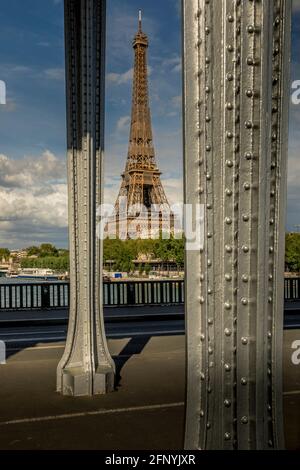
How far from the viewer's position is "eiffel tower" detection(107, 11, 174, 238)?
74.2m

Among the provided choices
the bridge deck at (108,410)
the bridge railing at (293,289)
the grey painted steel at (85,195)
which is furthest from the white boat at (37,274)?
the grey painted steel at (85,195)

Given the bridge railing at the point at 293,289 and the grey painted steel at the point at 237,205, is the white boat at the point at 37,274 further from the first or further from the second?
the grey painted steel at the point at 237,205

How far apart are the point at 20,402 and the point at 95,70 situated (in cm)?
420

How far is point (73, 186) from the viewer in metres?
6.55

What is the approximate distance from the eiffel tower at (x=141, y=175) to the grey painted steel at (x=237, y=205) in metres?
70.3

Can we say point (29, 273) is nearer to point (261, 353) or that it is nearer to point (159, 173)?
point (159, 173)

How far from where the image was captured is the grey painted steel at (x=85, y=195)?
6359 mm

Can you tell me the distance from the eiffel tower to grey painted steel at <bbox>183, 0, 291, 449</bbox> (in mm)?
70250

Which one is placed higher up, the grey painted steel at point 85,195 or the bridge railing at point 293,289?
the grey painted steel at point 85,195

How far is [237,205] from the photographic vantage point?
208cm

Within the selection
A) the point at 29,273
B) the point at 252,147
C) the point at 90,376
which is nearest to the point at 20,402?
the point at 90,376

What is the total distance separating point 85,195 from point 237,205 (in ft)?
15.1

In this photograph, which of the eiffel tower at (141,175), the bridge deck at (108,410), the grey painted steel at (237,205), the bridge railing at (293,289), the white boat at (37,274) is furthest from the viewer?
the white boat at (37,274)

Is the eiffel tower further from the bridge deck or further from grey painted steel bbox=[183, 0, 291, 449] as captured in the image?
grey painted steel bbox=[183, 0, 291, 449]
